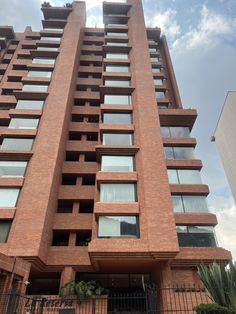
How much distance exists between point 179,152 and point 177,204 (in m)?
5.72

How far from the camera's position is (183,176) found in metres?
24.5

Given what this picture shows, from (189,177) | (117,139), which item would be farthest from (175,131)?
(117,139)

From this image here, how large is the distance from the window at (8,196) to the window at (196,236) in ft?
43.4

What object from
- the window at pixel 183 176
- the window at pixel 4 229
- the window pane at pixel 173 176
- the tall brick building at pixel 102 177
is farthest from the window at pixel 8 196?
the window at pixel 183 176

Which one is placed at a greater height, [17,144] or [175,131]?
[175,131]

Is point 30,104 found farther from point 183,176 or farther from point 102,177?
point 183,176

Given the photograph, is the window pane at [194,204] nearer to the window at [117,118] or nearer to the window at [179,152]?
the window at [179,152]

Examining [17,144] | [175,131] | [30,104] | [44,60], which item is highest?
[44,60]

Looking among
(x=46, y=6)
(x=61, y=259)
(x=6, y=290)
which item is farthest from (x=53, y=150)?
(x=46, y=6)

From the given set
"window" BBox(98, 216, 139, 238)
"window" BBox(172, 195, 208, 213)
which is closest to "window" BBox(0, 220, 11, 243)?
"window" BBox(98, 216, 139, 238)

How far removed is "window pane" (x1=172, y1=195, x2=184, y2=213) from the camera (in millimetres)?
22477

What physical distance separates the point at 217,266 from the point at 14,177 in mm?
16808

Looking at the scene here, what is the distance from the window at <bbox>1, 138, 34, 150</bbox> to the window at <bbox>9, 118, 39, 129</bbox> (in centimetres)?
167

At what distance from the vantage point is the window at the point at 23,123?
85.3 ft
